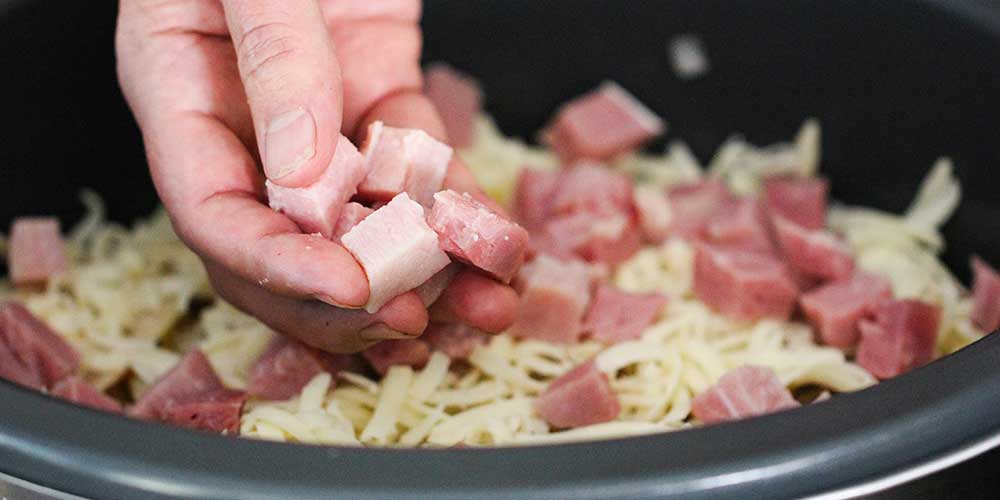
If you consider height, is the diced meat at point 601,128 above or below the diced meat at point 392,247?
below

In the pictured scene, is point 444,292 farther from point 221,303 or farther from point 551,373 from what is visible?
point 221,303

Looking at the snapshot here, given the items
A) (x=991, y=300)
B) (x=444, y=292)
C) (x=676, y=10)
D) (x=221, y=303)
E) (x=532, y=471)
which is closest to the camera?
(x=532, y=471)

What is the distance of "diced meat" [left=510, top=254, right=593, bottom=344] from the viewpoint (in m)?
1.67

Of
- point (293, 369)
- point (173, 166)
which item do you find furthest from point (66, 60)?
point (293, 369)

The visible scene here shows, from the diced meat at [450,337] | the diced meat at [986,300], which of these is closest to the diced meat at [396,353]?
the diced meat at [450,337]

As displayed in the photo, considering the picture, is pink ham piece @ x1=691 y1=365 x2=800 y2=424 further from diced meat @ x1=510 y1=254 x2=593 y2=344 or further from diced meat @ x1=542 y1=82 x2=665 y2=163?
diced meat @ x1=542 y1=82 x2=665 y2=163

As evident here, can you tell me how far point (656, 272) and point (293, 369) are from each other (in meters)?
0.72

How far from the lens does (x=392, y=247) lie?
1.27m

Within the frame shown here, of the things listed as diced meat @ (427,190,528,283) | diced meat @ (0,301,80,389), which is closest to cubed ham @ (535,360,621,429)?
diced meat @ (427,190,528,283)

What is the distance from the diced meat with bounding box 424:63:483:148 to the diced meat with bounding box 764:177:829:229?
61 cm

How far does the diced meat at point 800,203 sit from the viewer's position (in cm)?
207

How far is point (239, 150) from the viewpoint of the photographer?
59.7 inches

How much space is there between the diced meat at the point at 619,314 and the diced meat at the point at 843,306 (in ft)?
0.80

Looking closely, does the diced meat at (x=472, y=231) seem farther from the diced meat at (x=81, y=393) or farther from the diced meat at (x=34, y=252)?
the diced meat at (x=34, y=252)
